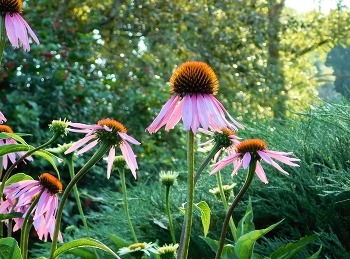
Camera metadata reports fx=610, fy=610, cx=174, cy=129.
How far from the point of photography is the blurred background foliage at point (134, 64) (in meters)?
3.73

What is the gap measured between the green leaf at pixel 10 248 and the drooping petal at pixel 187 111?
0.37m

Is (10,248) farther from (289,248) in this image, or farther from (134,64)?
(134,64)

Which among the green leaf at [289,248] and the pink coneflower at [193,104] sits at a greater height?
the pink coneflower at [193,104]

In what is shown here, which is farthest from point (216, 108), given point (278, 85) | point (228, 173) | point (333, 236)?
point (278, 85)

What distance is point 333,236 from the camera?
5.09ft

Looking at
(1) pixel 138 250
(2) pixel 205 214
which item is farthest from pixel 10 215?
(2) pixel 205 214

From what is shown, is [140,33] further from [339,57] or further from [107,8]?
[339,57]

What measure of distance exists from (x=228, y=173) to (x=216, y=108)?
100cm

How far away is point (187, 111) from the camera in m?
1.06

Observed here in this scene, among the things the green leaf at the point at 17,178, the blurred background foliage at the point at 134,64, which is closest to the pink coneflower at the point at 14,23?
the green leaf at the point at 17,178

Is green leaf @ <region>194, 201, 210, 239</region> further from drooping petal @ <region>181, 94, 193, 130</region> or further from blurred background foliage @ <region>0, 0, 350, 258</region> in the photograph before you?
blurred background foliage @ <region>0, 0, 350, 258</region>

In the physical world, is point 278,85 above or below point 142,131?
above

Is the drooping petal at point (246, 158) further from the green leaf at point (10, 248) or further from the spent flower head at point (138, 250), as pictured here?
the green leaf at point (10, 248)

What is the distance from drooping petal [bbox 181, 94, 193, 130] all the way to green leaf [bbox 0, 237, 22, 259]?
0.37 metres
